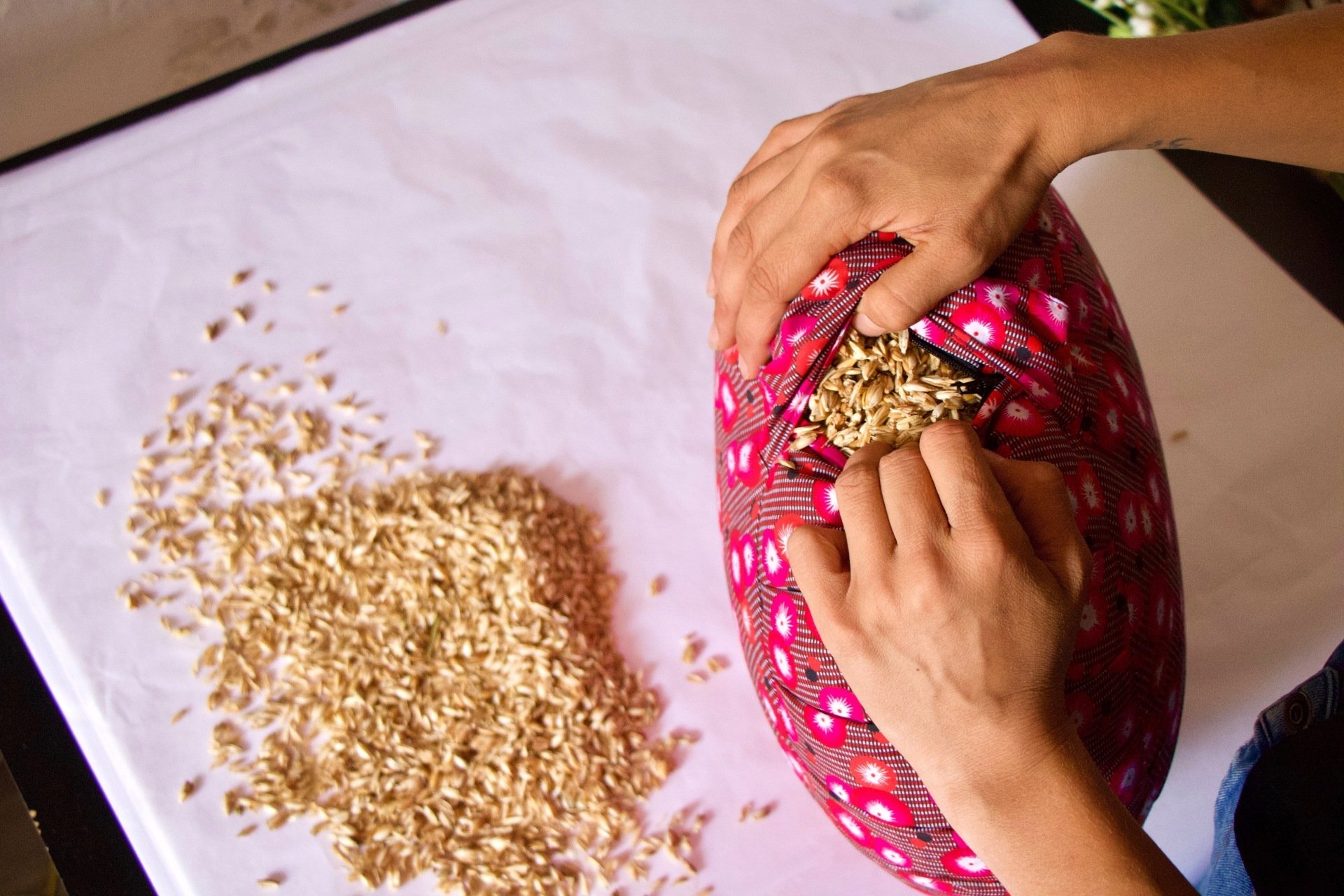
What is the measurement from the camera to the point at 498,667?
1171 millimetres

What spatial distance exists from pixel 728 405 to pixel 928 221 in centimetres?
32

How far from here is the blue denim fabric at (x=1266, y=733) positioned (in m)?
0.76

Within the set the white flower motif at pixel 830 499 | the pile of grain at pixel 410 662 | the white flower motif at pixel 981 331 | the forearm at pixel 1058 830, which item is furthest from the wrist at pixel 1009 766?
the pile of grain at pixel 410 662

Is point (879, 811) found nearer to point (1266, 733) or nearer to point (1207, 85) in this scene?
point (1266, 733)

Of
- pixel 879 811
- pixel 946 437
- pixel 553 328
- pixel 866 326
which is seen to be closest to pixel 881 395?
pixel 866 326

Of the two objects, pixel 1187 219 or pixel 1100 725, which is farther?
pixel 1187 219

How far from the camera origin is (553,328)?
55.1 inches

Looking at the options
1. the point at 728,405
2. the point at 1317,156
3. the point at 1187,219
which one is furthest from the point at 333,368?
the point at 1187,219

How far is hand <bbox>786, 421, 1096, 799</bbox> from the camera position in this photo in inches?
26.3

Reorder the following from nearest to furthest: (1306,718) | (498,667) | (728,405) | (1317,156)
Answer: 1. (1306,718)
2. (1317,156)
3. (728,405)
4. (498,667)

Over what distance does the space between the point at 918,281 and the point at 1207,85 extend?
0.99 feet

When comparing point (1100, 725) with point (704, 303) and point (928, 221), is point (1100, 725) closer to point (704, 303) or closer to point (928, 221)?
point (928, 221)

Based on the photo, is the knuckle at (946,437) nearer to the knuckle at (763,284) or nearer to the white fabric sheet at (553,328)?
the knuckle at (763,284)

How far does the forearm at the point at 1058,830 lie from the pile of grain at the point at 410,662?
1.88 ft
